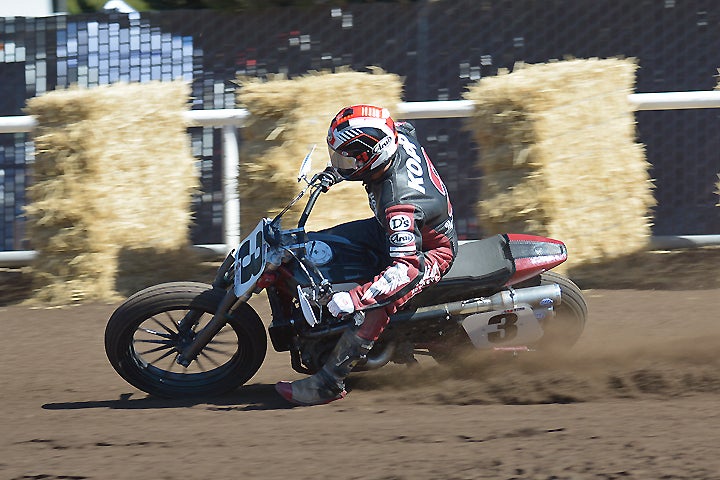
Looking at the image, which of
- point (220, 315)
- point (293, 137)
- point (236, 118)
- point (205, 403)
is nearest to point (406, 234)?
point (220, 315)

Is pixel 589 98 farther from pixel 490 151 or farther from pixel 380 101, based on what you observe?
pixel 380 101

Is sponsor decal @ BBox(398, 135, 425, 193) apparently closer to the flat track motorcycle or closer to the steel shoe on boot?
the flat track motorcycle

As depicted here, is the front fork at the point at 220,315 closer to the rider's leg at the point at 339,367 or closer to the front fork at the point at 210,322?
the front fork at the point at 210,322

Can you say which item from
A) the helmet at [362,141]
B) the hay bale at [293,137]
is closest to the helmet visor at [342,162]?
the helmet at [362,141]

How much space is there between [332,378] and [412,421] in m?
0.61

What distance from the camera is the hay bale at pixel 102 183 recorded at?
7.98m

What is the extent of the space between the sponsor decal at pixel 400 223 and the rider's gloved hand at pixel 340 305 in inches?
15.9

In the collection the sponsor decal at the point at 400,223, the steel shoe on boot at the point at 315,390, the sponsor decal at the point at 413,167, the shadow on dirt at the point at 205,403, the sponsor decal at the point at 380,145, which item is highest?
the sponsor decal at the point at 380,145

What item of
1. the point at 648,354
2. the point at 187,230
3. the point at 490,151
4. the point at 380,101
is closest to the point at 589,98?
the point at 490,151

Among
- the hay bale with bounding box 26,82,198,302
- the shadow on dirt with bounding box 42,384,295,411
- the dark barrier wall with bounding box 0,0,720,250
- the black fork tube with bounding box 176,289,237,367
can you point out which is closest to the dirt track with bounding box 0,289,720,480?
the shadow on dirt with bounding box 42,384,295,411

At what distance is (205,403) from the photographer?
221 inches

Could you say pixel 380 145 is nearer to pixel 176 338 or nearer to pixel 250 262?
pixel 250 262

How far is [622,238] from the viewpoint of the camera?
26.4ft

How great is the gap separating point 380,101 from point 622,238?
6.68ft
